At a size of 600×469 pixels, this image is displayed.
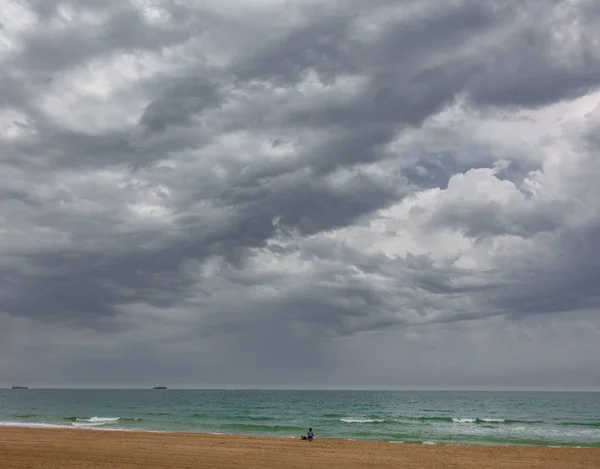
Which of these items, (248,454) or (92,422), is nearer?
(248,454)

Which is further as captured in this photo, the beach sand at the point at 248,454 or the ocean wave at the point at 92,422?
the ocean wave at the point at 92,422

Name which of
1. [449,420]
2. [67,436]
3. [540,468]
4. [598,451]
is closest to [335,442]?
[540,468]

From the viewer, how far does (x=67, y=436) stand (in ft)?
120

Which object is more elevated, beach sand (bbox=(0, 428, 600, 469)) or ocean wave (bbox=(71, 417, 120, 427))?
beach sand (bbox=(0, 428, 600, 469))

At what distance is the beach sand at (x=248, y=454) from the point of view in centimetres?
2442

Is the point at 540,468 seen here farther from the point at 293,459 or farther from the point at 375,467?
the point at 293,459

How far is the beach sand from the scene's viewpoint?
80.1 feet

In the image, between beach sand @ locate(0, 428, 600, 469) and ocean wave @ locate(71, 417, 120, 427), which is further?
ocean wave @ locate(71, 417, 120, 427)

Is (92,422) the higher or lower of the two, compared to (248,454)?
lower

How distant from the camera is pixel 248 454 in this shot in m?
27.9

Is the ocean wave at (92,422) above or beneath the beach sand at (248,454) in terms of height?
beneath

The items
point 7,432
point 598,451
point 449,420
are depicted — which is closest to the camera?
point 598,451

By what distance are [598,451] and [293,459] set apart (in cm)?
2040

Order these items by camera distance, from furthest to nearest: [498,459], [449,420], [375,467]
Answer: [449,420] → [498,459] → [375,467]
